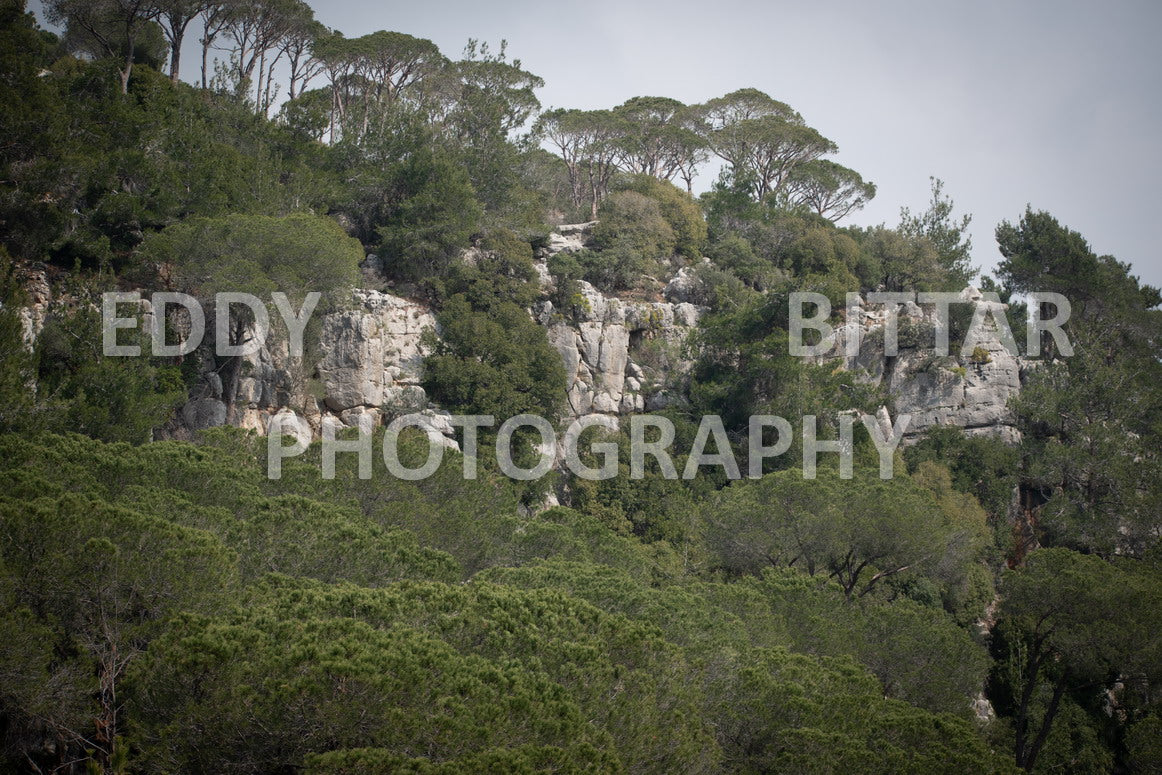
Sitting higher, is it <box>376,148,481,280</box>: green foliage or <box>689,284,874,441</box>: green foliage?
<box>376,148,481,280</box>: green foliage

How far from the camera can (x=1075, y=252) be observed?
42.8 meters

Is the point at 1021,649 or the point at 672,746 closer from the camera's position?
the point at 672,746

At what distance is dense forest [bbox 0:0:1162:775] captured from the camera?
11.6 meters

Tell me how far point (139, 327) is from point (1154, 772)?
2778 centimetres

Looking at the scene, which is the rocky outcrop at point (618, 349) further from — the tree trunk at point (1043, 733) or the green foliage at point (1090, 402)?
the tree trunk at point (1043, 733)

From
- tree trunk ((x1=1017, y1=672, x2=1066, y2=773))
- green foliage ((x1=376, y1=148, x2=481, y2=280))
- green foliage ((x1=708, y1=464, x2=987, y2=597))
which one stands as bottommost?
tree trunk ((x1=1017, y1=672, x2=1066, y2=773))

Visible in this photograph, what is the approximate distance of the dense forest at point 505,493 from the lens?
37.9 feet

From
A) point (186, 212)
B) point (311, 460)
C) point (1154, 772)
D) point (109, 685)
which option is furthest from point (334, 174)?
point (1154, 772)

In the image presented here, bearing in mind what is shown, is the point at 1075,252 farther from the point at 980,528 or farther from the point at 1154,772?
the point at 1154,772

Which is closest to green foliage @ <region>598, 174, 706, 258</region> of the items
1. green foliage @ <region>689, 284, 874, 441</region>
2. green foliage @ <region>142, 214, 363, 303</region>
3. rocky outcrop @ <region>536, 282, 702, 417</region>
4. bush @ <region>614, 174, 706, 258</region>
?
bush @ <region>614, 174, 706, 258</region>

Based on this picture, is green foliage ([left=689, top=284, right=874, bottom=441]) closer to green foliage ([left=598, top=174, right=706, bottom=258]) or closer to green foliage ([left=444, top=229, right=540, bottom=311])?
green foliage ([left=598, top=174, right=706, bottom=258])

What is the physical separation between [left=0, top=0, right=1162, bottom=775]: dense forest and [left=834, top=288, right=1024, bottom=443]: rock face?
784mm

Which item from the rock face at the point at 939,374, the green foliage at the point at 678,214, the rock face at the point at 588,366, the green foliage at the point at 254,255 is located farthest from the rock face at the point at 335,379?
the rock face at the point at 939,374

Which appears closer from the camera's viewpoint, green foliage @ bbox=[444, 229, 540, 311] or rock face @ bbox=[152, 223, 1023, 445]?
rock face @ bbox=[152, 223, 1023, 445]
